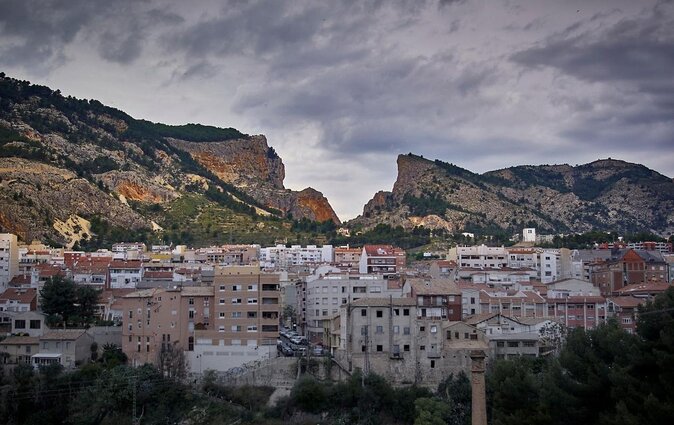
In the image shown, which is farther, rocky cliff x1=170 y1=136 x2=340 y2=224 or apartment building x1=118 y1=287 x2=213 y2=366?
rocky cliff x1=170 y1=136 x2=340 y2=224

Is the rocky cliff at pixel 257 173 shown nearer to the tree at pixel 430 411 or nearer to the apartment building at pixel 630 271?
the apartment building at pixel 630 271

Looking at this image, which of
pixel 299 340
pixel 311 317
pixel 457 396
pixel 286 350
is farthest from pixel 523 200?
pixel 457 396

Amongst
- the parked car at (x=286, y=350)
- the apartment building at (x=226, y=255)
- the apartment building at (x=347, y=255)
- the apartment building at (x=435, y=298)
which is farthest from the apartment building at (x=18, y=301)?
the apartment building at (x=347, y=255)

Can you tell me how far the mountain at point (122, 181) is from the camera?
90.8 m

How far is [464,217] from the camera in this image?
12681 cm

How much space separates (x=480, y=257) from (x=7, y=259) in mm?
38872

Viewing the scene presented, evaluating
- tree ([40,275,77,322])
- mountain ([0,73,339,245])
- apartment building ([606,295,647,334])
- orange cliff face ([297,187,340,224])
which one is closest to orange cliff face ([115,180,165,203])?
mountain ([0,73,339,245])

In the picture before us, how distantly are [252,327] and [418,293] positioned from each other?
8.93 metres

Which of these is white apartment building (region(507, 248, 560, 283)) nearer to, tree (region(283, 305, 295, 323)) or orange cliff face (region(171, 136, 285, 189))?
tree (region(283, 305, 295, 323))

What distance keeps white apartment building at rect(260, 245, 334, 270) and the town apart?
73.2 feet

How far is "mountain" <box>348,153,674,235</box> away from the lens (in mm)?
130625

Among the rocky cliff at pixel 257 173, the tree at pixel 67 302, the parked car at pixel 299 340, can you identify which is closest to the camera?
the parked car at pixel 299 340

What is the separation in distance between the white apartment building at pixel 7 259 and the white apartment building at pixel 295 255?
26.4 metres

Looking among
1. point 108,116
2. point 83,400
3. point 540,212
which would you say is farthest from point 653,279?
point 108,116
